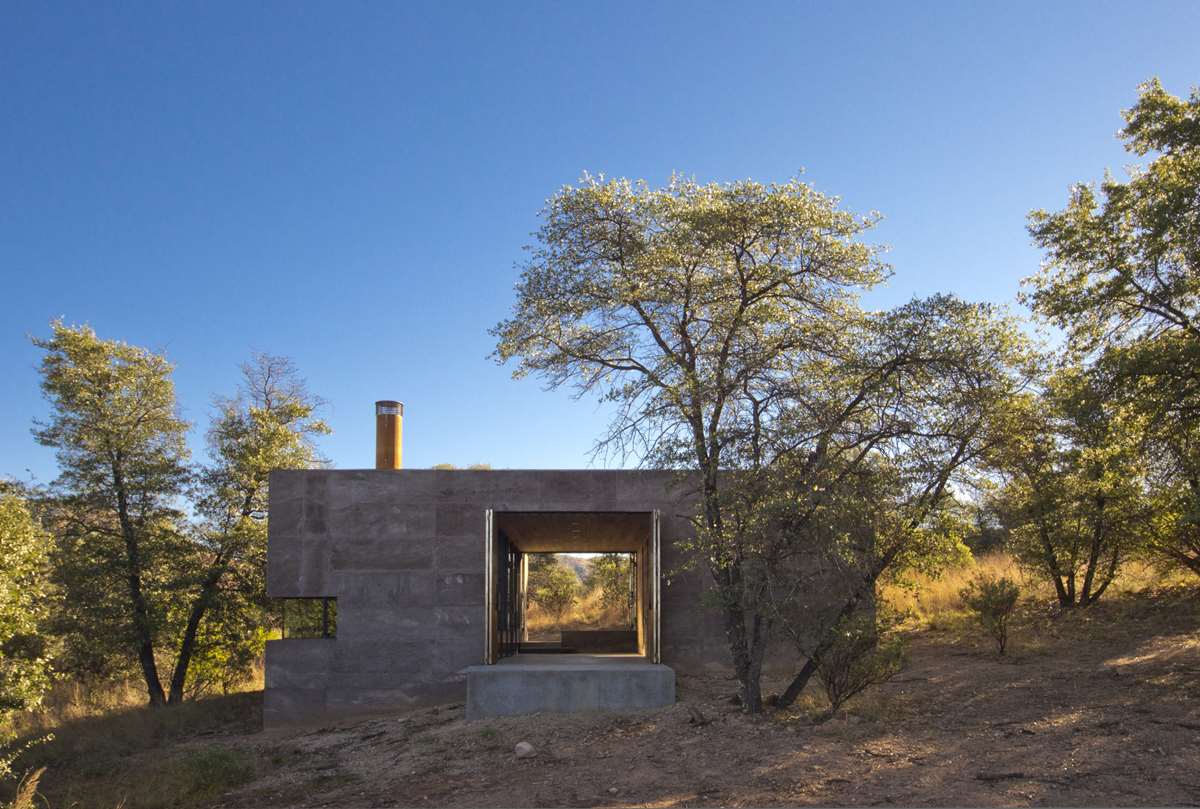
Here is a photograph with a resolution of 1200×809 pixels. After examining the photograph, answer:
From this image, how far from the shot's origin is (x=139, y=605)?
17.1 m

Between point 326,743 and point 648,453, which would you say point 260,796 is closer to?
point 326,743

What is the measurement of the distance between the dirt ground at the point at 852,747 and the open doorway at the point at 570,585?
253 centimetres

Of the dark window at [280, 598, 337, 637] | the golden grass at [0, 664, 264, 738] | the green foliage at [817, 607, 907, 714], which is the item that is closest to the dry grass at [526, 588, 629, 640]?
the dark window at [280, 598, 337, 637]

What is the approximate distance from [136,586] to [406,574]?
7.69 m

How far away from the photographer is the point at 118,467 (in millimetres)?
17625

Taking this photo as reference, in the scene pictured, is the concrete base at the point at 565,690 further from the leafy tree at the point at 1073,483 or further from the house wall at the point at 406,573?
the leafy tree at the point at 1073,483

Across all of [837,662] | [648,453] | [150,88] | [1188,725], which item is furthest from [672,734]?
[150,88]

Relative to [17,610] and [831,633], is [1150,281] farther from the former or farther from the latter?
[17,610]

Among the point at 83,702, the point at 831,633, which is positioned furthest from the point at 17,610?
the point at 83,702

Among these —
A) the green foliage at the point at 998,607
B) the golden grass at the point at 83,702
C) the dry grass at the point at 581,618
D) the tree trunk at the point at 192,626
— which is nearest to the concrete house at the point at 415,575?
the green foliage at the point at 998,607

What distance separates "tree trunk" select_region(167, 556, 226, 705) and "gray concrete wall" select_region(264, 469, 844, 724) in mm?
5299

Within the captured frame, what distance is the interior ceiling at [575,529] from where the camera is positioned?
1415 cm

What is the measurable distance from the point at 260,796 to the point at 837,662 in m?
6.52

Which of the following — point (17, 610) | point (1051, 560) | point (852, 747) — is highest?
point (1051, 560)
